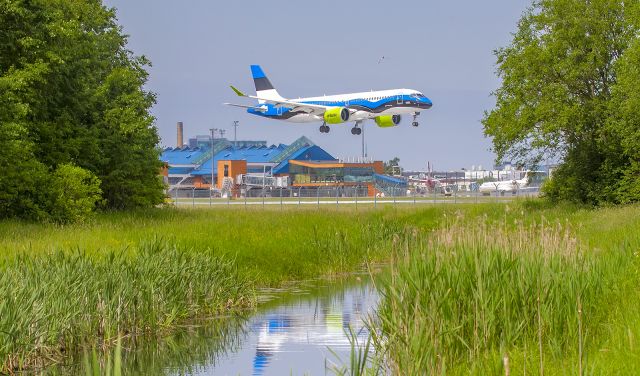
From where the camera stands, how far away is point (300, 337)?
61.2 feet

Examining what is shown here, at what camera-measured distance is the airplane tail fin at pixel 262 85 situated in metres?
144

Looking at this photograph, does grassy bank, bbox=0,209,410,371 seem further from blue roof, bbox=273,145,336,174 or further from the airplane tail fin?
blue roof, bbox=273,145,336,174

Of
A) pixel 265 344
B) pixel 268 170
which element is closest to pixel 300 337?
pixel 265 344

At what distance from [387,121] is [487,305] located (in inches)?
3242

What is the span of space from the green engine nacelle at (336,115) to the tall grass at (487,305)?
7705 centimetres

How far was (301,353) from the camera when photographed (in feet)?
56.0

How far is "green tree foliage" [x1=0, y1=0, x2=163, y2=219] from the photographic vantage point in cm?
3472

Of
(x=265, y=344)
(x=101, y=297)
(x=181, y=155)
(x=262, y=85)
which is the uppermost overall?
(x=262, y=85)

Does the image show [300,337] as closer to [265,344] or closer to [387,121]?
[265,344]

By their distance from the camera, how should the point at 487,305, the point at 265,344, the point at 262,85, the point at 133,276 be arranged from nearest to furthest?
1. the point at 487,305
2. the point at 265,344
3. the point at 133,276
4. the point at 262,85

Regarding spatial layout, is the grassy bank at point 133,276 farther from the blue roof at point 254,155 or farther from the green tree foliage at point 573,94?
the blue roof at point 254,155

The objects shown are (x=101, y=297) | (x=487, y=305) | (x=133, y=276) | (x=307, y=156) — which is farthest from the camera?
(x=307, y=156)

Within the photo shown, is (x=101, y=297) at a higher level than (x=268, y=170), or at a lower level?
lower

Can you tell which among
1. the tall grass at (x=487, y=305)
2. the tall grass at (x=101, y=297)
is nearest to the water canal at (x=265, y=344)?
the tall grass at (x=101, y=297)
